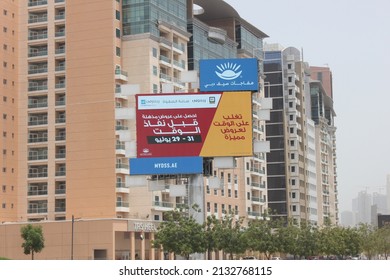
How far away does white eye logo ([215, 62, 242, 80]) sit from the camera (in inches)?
2295

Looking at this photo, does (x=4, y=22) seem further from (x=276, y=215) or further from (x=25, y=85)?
(x=276, y=215)

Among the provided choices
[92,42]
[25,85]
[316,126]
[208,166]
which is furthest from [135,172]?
[316,126]

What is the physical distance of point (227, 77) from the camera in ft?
193

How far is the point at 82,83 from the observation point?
86.9 metres

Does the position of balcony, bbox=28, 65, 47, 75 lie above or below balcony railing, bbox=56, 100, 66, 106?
above

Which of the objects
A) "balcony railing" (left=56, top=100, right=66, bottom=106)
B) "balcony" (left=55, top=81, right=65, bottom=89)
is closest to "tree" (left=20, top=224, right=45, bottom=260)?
"balcony railing" (left=56, top=100, right=66, bottom=106)

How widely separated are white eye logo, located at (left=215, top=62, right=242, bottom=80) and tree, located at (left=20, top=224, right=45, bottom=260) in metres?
31.8

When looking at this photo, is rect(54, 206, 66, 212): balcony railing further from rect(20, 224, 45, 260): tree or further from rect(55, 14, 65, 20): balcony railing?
rect(55, 14, 65, 20): balcony railing

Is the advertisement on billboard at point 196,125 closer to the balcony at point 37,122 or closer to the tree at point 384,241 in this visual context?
the balcony at point 37,122

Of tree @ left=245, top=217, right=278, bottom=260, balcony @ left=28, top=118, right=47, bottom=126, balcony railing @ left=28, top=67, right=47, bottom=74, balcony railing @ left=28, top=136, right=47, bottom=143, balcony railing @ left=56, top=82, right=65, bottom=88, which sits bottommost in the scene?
tree @ left=245, top=217, right=278, bottom=260

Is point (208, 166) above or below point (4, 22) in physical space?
below

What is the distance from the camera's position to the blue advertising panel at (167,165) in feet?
192

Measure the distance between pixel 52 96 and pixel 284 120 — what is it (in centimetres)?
5597

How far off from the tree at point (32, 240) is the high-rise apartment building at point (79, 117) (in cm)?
298
